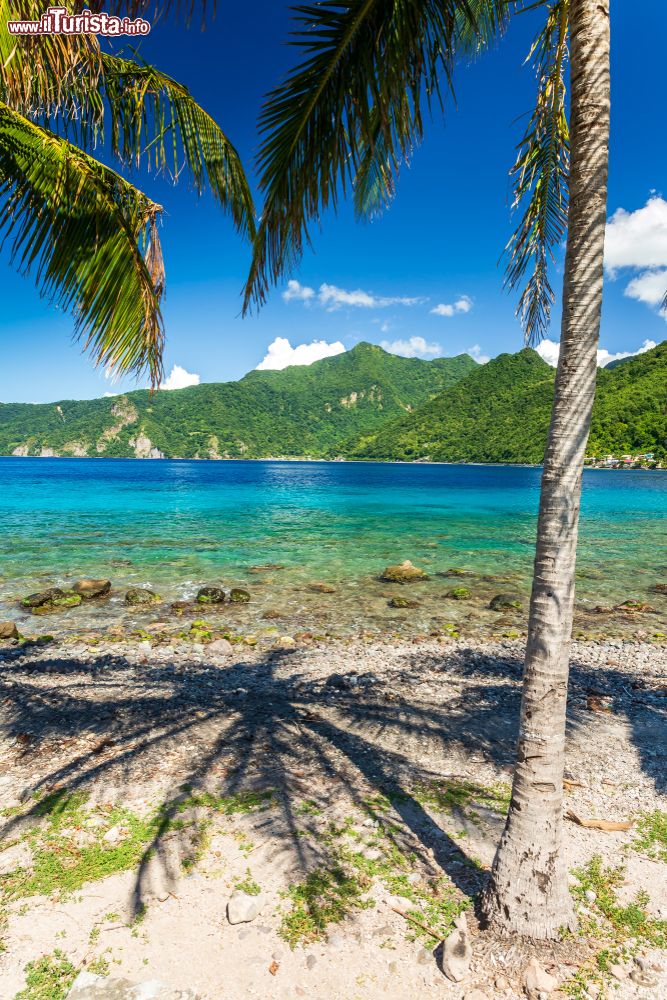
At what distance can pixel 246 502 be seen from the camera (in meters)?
52.2

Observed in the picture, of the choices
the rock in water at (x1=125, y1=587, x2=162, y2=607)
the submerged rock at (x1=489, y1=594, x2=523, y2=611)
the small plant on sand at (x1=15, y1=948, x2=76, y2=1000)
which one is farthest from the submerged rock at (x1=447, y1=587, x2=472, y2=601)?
the small plant on sand at (x1=15, y1=948, x2=76, y2=1000)

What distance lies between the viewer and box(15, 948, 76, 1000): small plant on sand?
2.96 m

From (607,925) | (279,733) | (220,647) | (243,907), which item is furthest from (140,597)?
(607,925)

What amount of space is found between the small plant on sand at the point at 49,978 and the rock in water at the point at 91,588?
13.3 m

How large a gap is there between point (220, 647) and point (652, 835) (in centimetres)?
830

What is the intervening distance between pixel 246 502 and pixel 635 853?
49384 millimetres

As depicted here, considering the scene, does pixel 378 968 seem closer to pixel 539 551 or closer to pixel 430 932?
pixel 430 932

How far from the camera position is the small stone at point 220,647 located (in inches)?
422

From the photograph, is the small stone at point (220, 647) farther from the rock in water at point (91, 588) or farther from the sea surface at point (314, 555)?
the rock in water at point (91, 588)

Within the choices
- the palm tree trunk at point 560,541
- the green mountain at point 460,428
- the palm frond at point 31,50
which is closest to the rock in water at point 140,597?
the palm frond at point 31,50

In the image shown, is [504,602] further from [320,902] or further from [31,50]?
[31,50]

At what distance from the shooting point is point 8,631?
11.6 meters

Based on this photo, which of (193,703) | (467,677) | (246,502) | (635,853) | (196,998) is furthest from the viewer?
(246,502)

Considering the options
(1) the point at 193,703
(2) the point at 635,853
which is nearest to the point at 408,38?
(2) the point at 635,853
